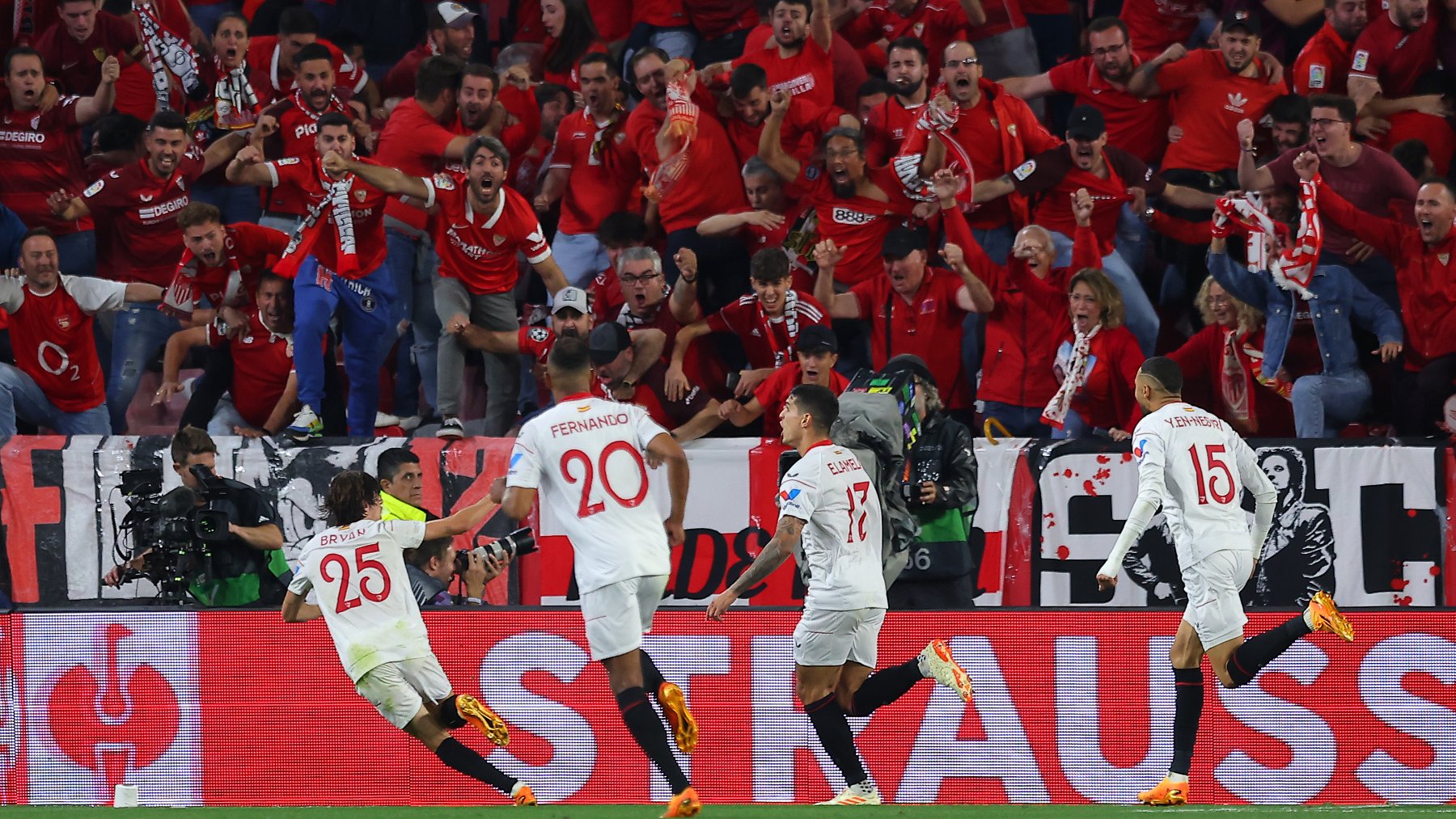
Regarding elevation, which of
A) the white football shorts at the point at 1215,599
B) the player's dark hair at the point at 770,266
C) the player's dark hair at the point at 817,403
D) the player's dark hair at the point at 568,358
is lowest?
the white football shorts at the point at 1215,599

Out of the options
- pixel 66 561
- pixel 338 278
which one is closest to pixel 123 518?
pixel 66 561

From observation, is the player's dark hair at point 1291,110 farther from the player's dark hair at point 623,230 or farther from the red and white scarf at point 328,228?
the red and white scarf at point 328,228

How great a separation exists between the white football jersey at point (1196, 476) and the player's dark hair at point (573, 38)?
23.2 ft

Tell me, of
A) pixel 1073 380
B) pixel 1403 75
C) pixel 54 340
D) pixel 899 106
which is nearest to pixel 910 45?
pixel 899 106

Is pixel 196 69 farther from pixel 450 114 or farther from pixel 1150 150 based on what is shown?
pixel 1150 150

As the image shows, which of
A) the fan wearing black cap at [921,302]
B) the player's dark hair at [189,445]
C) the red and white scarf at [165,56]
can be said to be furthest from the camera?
the red and white scarf at [165,56]

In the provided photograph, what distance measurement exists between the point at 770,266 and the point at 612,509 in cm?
374

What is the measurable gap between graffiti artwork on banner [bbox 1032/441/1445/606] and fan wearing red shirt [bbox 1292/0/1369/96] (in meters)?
3.16

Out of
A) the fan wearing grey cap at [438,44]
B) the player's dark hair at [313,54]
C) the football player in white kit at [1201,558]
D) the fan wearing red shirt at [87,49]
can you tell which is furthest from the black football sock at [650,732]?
the fan wearing red shirt at [87,49]

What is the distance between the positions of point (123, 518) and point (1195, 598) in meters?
6.17

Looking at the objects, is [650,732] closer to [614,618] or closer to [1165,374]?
[614,618]

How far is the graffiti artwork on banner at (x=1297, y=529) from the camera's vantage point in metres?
10.1

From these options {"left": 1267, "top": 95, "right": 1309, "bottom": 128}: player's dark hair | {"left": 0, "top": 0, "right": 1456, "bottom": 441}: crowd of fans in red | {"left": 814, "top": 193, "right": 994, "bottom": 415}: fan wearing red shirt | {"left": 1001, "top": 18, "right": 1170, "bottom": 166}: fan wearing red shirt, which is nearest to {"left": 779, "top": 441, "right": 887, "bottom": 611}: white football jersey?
{"left": 0, "top": 0, "right": 1456, "bottom": 441}: crowd of fans in red

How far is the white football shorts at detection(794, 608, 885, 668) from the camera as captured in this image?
7.81 m
